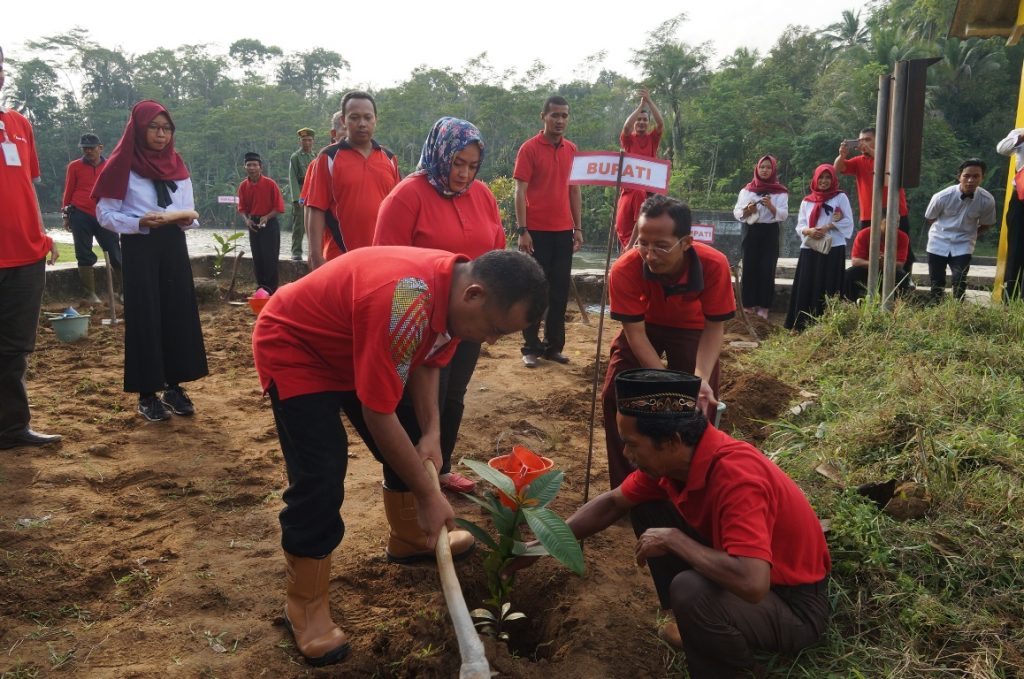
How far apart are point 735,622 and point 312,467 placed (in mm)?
1232

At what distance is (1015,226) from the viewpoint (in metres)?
6.26

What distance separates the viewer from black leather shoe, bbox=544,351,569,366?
230 inches

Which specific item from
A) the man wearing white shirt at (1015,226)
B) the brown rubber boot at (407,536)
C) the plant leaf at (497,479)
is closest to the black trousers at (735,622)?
the plant leaf at (497,479)

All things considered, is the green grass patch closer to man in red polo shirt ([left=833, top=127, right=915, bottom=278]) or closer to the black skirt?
the black skirt

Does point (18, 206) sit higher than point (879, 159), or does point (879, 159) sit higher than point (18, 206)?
point (879, 159)

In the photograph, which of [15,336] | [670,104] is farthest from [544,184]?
[670,104]

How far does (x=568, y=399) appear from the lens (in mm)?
4836

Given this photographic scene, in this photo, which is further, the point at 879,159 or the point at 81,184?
the point at 81,184

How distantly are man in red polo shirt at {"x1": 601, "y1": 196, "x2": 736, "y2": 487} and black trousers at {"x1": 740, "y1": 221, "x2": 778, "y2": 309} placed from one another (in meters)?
4.75

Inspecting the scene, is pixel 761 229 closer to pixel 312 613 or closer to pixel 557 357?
pixel 557 357

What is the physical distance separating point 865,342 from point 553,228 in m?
2.39

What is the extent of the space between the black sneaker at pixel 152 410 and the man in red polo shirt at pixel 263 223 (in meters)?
4.50

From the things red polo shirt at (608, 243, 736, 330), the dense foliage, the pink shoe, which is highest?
the dense foliage

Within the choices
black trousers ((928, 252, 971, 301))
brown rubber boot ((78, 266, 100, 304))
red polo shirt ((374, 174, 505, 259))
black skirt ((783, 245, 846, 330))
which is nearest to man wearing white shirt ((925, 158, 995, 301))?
black trousers ((928, 252, 971, 301))
